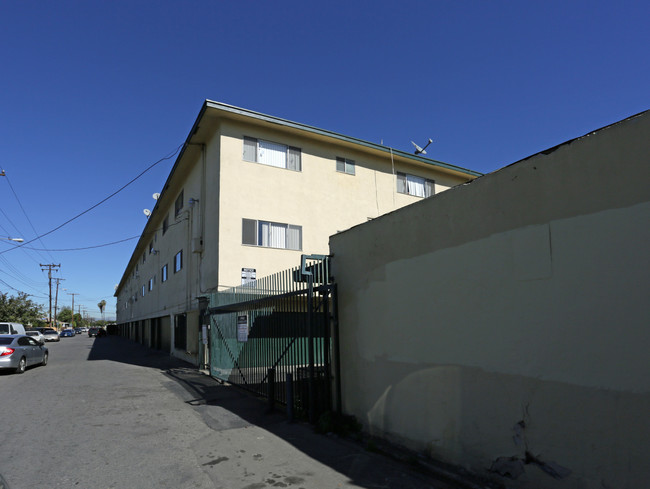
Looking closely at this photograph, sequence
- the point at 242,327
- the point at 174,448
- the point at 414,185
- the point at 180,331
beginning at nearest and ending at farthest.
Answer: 1. the point at 174,448
2. the point at 242,327
3. the point at 180,331
4. the point at 414,185

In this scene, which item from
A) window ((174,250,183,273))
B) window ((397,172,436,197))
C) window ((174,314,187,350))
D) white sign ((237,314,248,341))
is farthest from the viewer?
window ((174,250,183,273))

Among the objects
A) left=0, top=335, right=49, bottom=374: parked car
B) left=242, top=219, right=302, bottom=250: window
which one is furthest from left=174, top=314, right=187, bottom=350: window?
left=242, top=219, right=302, bottom=250: window

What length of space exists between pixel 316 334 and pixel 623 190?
5618 mm

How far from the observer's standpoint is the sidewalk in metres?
5.11

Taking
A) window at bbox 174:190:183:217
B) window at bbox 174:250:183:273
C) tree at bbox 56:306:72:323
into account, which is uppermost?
window at bbox 174:190:183:217

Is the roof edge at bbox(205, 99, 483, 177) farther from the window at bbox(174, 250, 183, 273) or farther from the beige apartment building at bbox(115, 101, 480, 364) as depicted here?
the window at bbox(174, 250, 183, 273)

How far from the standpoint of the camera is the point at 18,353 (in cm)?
1619

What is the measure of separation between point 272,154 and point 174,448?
13.6 m

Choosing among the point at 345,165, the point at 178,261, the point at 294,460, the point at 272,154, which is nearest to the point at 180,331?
the point at 178,261

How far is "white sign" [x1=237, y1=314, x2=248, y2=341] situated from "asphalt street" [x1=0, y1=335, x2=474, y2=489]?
1.44 metres

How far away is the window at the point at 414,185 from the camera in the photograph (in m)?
22.2

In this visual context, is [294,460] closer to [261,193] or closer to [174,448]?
[174,448]

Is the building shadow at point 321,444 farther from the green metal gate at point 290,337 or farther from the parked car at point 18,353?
the parked car at point 18,353

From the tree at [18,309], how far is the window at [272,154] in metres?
43.8
